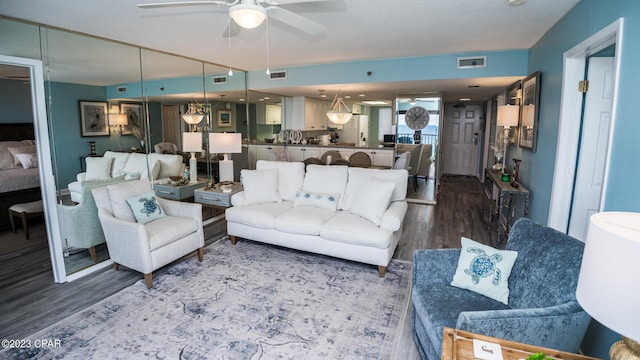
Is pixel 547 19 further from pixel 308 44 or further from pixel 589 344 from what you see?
pixel 589 344

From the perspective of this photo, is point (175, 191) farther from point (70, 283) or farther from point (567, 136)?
point (567, 136)

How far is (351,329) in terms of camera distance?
251cm

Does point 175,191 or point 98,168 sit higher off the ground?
point 98,168

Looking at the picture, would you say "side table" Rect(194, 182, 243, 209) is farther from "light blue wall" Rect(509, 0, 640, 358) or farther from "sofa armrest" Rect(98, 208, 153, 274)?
"light blue wall" Rect(509, 0, 640, 358)

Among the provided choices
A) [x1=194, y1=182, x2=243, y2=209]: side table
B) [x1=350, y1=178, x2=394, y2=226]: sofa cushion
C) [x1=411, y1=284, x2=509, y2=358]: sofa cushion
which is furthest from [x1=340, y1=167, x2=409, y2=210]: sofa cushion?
[x1=411, y1=284, x2=509, y2=358]: sofa cushion

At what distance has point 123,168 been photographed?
388 cm

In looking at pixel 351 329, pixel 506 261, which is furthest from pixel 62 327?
pixel 506 261

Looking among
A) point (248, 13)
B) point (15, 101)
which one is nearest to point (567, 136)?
point (248, 13)

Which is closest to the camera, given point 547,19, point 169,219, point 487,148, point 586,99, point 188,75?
point 586,99

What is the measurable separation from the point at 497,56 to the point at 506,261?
12.5 ft

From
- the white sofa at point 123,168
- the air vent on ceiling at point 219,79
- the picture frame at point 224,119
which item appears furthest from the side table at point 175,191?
the air vent on ceiling at point 219,79

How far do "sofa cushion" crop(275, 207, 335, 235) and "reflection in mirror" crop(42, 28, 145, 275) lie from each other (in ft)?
6.39

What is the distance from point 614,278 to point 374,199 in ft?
8.50

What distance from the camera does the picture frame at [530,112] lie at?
383 cm
